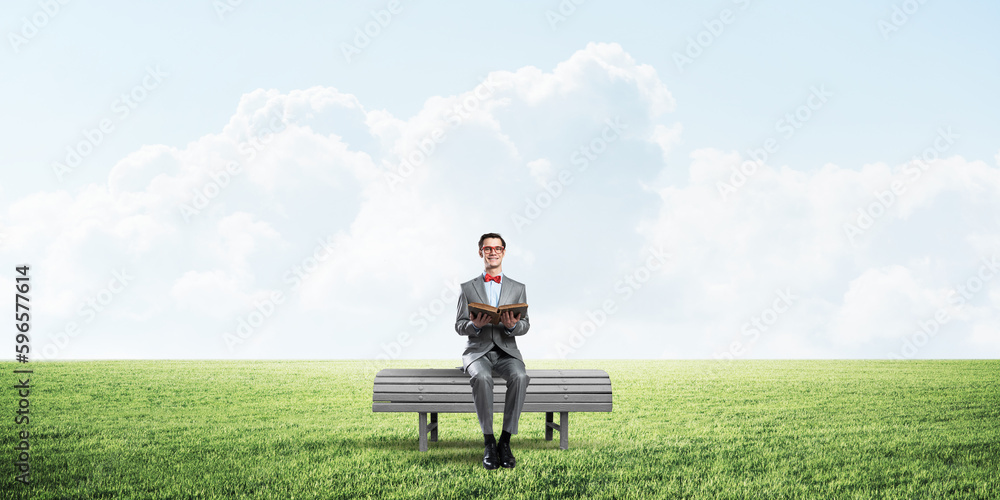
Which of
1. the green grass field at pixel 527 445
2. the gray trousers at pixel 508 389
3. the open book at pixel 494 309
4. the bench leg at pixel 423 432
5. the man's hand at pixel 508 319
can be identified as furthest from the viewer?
the bench leg at pixel 423 432

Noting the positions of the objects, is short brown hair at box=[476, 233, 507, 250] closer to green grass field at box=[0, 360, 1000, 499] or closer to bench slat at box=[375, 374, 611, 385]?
bench slat at box=[375, 374, 611, 385]

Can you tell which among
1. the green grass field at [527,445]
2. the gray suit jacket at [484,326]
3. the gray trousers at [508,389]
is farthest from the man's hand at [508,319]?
the green grass field at [527,445]

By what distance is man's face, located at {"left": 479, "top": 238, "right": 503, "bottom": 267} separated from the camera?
697 centimetres

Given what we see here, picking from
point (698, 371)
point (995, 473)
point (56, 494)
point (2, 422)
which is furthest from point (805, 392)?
point (2, 422)

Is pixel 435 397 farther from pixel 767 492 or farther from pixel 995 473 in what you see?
pixel 995 473

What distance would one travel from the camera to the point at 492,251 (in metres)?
6.97

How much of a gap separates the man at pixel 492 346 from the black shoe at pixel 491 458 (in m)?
0.01

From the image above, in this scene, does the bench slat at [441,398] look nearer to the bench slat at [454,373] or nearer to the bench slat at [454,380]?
the bench slat at [454,380]

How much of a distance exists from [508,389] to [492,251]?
4.31 ft

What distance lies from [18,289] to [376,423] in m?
4.30

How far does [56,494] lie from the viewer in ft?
18.3

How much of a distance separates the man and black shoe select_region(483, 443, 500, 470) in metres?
0.01

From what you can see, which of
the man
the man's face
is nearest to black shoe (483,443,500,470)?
the man

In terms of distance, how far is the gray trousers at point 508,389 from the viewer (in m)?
6.58
